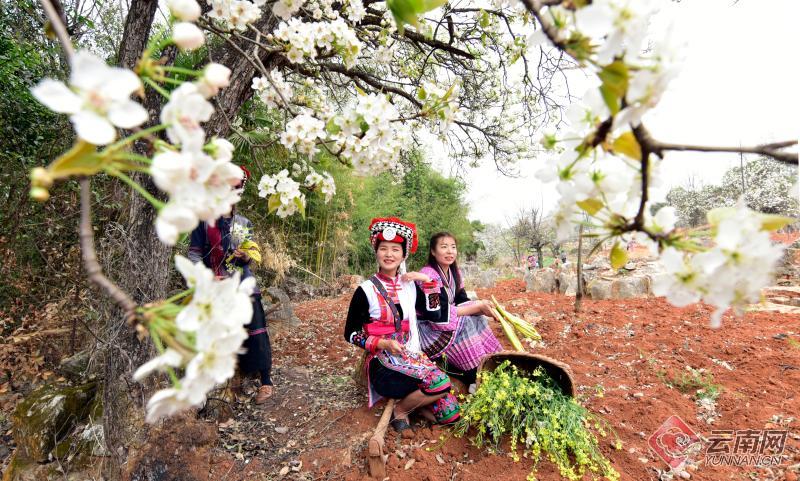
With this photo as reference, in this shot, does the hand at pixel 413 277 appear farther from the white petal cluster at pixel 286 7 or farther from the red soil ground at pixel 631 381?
the white petal cluster at pixel 286 7

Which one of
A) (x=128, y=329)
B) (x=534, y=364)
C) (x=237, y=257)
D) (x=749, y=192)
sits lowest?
(x=534, y=364)

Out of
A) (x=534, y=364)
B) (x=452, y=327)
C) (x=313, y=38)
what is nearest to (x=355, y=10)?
(x=313, y=38)

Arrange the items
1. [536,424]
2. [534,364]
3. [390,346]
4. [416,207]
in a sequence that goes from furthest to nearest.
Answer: [416,207]
[534,364]
[390,346]
[536,424]

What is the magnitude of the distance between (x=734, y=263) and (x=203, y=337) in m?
0.65

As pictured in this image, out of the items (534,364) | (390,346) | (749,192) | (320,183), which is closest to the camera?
(320,183)

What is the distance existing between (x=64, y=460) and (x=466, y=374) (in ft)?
7.70

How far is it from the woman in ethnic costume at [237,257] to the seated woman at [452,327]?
45.7 inches

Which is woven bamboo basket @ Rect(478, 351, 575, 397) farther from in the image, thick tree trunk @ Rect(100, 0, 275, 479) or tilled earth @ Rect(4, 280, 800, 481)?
thick tree trunk @ Rect(100, 0, 275, 479)

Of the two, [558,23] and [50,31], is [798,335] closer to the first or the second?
[558,23]

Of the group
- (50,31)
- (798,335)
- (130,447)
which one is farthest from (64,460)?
(798,335)

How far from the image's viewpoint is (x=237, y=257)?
2779 millimetres

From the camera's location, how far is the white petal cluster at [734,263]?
49 cm

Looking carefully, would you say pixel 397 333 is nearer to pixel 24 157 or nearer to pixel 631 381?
pixel 631 381

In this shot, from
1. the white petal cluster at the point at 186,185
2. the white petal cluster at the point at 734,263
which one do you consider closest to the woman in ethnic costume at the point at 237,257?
the white petal cluster at the point at 186,185
